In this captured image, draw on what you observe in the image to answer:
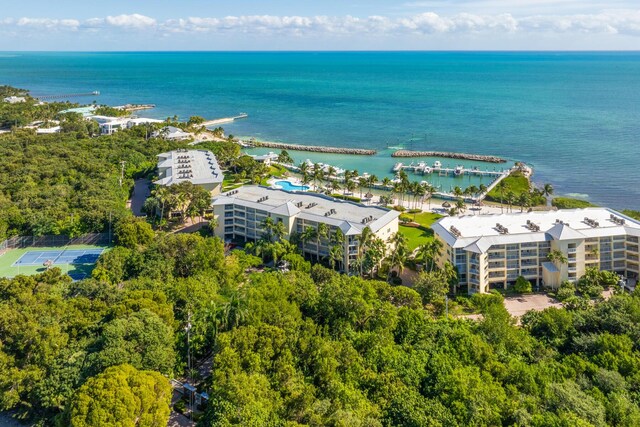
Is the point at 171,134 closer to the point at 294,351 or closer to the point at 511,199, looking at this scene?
the point at 511,199

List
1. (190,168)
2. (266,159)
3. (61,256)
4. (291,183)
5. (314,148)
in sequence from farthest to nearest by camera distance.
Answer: (314,148), (266,159), (291,183), (190,168), (61,256)

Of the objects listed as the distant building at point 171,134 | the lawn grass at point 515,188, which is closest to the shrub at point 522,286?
the lawn grass at point 515,188

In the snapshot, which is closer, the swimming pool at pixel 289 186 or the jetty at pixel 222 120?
the swimming pool at pixel 289 186

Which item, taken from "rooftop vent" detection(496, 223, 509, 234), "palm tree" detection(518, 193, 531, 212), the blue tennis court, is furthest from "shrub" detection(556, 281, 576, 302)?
the blue tennis court

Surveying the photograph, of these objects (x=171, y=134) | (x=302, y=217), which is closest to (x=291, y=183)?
(x=302, y=217)

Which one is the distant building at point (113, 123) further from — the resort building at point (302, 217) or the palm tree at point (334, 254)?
the palm tree at point (334, 254)

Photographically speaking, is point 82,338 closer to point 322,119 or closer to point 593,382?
point 593,382

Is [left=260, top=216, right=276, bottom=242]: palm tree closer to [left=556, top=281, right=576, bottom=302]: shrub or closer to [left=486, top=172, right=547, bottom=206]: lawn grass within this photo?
[left=556, top=281, right=576, bottom=302]: shrub
